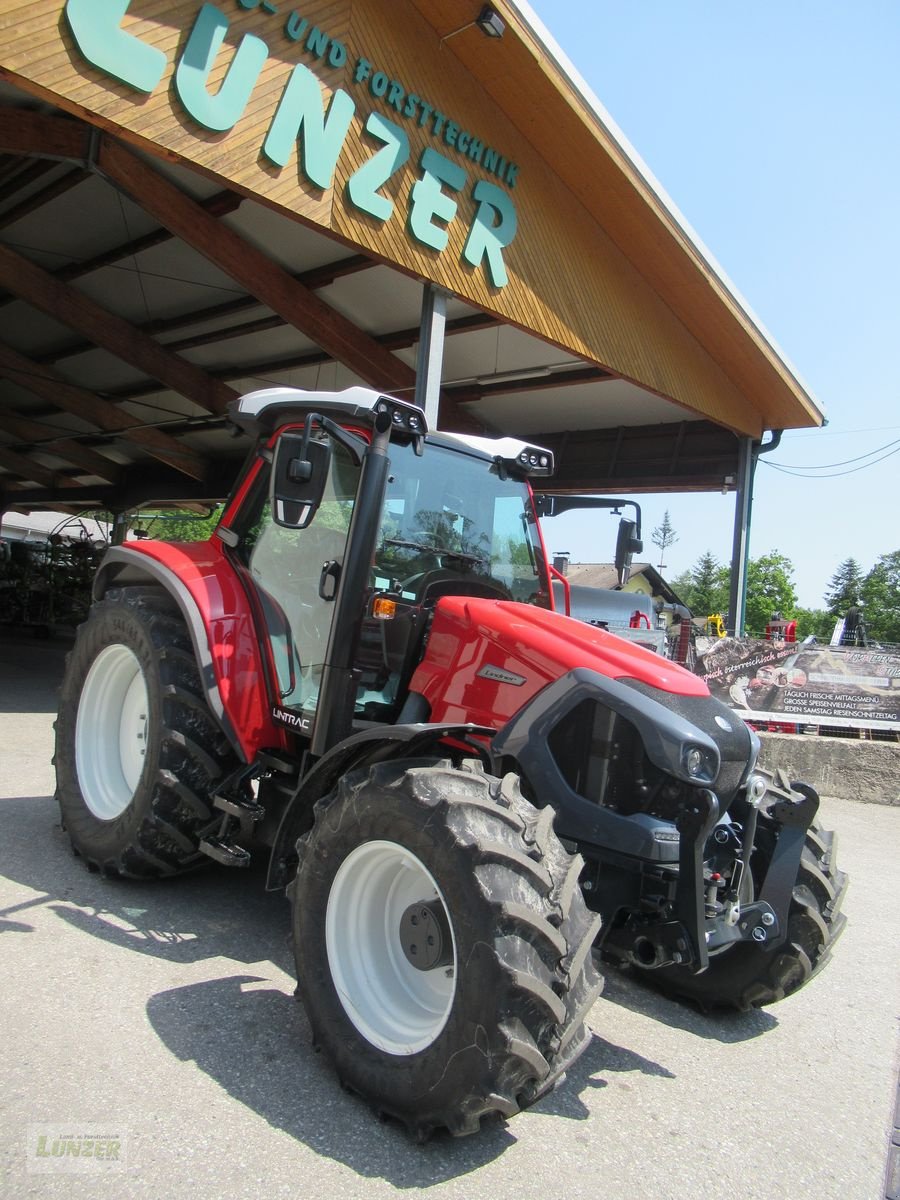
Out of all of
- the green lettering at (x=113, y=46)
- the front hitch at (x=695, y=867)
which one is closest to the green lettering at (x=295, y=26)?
the green lettering at (x=113, y=46)

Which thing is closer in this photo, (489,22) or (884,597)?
(489,22)

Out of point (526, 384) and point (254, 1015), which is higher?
point (526, 384)

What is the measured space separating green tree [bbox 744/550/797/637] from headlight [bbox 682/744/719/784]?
75962 mm

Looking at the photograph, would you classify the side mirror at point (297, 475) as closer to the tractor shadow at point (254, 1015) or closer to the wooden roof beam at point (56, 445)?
the tractor shadow at point (254, 1015)

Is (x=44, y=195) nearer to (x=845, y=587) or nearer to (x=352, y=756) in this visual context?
(x=352, y=756)

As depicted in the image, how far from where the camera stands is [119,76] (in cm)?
558

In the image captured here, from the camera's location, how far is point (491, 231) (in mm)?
8109

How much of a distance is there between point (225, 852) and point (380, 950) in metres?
1.08

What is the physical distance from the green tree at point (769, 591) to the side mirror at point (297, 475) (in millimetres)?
76189

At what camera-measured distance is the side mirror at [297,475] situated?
3.11 meters

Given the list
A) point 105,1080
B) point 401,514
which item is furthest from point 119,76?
point 105,1080

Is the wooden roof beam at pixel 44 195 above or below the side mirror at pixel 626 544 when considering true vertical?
above

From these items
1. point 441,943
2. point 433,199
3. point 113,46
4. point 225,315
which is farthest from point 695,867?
point 225,315

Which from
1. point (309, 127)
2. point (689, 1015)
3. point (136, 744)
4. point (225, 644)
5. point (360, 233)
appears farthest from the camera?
point (360, 233)
